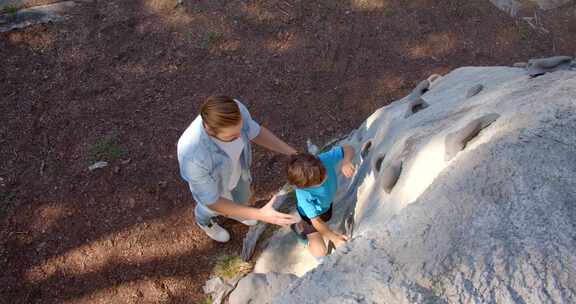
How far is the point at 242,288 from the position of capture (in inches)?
119

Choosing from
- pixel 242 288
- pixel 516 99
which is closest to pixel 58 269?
pixel 242 288

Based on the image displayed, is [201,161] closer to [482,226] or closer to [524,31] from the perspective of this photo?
[482,226]

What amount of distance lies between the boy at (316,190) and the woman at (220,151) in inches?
5.9

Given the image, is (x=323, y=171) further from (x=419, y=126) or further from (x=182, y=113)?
(x=182, y=113)

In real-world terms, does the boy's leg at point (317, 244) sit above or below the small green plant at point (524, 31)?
below

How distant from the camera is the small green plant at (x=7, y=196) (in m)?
4.45

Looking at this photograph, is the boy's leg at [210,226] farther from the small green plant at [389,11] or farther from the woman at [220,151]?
the small green plant at [389,11]

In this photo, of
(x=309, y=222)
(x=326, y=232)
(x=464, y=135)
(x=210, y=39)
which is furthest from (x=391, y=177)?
(x=210, y=39)

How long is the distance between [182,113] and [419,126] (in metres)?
2.96

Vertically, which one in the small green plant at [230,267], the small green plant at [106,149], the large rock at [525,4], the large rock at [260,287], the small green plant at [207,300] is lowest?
the small green plant at [207,300]

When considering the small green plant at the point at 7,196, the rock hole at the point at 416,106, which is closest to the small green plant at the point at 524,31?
the rock hole at the point at 416,106

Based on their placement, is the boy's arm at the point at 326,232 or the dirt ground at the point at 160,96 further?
the dirt ground at the point at 160,96

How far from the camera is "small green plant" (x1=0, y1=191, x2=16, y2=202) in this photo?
14.6 feet

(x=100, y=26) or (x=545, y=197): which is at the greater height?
(x=545, y=197)
